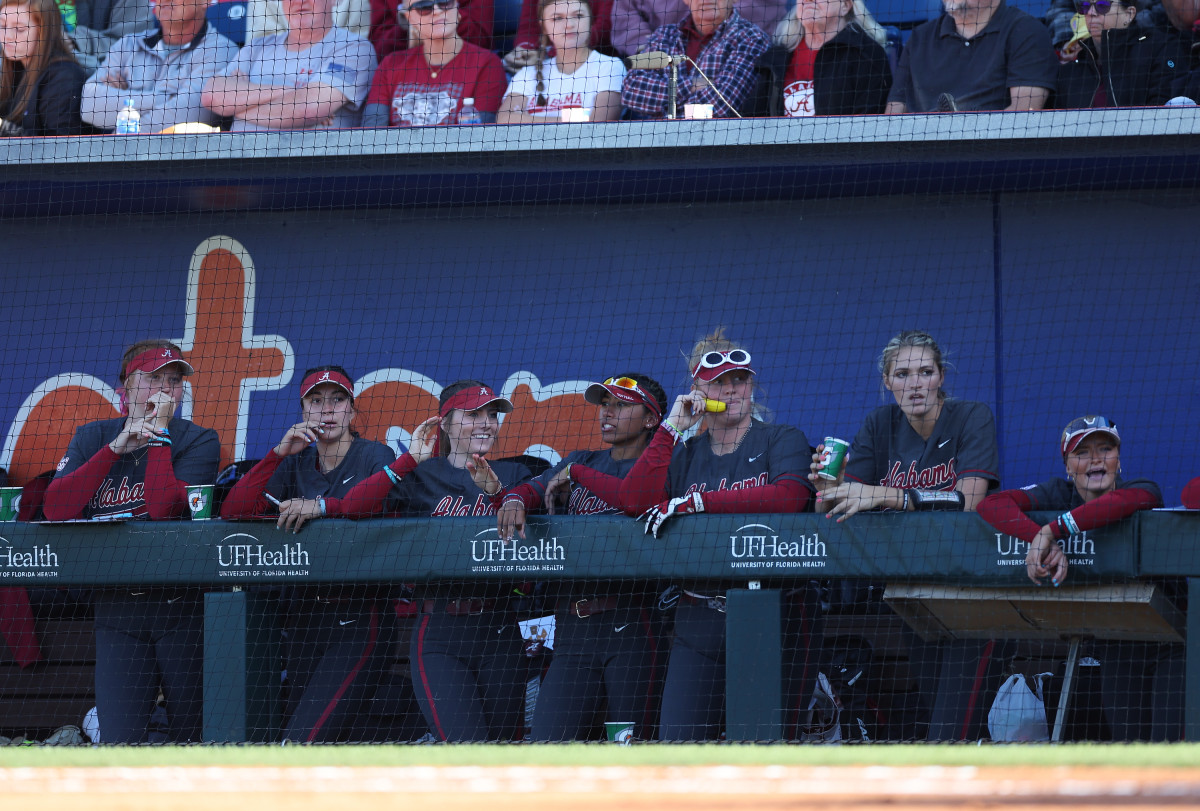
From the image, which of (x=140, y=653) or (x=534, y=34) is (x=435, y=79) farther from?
(x=140, y=653)

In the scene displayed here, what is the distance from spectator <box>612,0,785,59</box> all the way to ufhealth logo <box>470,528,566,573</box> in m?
2.77

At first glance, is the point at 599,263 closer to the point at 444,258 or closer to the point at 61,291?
the point at 444,258

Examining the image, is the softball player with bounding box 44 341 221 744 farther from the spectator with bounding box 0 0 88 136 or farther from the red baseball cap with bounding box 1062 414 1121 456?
the red baseball cap with bounding box 1062 414 1121 456

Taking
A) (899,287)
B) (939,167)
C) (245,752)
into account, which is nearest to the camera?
(245,752)

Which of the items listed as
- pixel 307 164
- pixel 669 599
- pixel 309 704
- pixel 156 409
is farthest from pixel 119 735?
pixel 307 164

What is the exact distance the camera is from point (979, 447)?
4645 millimetres

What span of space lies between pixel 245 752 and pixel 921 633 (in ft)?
7.49

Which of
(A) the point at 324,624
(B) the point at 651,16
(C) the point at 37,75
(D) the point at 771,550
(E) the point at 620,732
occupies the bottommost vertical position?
(E) the point at 620,732

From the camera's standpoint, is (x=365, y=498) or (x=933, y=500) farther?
(x=365, y=498)

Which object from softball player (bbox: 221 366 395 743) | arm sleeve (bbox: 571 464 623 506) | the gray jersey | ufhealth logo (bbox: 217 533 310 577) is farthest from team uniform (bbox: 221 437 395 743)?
the gray jersey

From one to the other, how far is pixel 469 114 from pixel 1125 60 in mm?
2804

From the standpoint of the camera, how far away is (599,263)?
257 inches

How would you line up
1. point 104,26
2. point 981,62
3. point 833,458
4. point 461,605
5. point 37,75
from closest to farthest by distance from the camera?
1. point 833,458
2. point 461,605
3. point 981,62
4. point 37,75
5. point 104,26

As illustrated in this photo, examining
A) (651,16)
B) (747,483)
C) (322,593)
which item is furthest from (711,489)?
(651,16)
